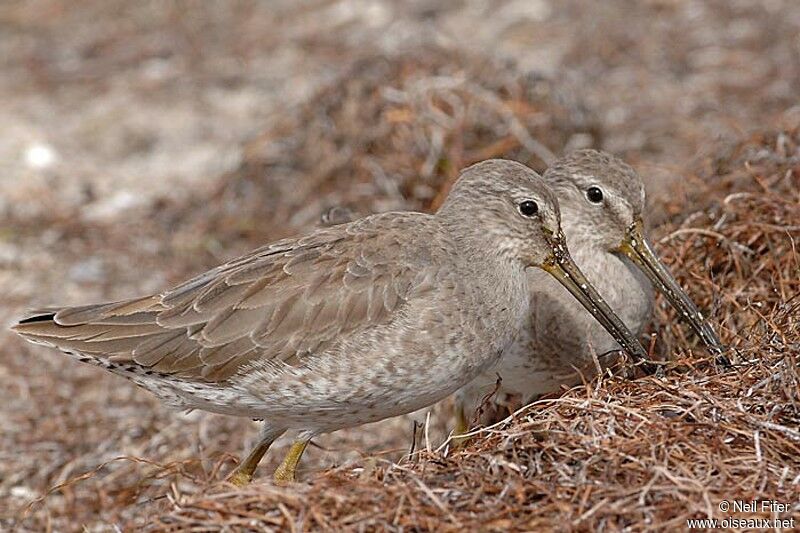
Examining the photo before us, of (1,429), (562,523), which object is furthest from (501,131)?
(562,523)

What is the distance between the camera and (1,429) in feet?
19.8

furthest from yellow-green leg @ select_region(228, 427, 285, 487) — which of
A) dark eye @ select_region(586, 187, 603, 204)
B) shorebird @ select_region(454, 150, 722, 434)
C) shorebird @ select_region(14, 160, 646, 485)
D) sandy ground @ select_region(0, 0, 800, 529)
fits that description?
dark eye @ select_region(586, 187, 603, 204)

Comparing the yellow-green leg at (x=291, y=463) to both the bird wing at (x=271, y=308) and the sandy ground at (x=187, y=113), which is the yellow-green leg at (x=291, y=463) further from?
the sandy ground at (x=187, y=113)

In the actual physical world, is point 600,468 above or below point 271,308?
below

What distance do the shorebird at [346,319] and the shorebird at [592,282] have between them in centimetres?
20

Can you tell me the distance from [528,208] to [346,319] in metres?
0.81

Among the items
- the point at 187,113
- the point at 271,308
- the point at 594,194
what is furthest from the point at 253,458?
the point at 187,113

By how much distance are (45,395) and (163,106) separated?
12.3 feet

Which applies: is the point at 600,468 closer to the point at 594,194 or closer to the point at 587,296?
the point at 587,296

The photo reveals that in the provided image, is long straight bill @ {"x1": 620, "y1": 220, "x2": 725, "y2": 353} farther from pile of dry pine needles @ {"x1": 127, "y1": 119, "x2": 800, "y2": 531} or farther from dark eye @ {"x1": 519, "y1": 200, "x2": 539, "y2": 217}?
dark eye @ {"x1": 519, "y1": 200, "x2": 539, "y2": 217}

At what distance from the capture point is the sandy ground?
238 inches

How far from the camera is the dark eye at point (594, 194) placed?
195 inches

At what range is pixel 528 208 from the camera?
183 inches

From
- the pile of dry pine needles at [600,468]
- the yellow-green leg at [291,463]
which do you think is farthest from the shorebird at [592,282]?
the yellow-green leg at [291,463]
